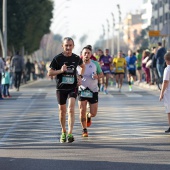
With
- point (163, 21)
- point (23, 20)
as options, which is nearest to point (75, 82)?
point (23, 20)

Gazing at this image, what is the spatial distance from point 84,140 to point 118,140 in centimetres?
60

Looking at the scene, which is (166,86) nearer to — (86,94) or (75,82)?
(86,94)

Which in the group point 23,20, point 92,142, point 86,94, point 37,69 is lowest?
point 37,69

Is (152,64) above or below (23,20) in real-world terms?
below

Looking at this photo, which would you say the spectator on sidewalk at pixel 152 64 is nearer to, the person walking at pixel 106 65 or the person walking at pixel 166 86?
the person walking at pixel 106 65

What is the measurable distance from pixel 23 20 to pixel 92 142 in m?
49.2

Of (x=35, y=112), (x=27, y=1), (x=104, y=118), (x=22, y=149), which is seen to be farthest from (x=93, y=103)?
(x=27, y=1)

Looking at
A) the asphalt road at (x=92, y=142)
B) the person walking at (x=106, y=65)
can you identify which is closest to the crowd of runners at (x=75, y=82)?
the asphalt road at (x=92, y=142)

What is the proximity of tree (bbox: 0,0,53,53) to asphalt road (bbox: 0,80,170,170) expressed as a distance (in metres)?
39.1

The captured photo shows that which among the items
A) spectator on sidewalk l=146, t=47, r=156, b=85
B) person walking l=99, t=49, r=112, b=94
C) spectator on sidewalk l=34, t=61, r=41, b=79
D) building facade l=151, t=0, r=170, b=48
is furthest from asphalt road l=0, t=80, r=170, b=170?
spectator on sidewalk l=34, t=61, r=41, b=79

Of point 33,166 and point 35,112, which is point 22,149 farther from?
point 35,112

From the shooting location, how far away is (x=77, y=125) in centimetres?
1891

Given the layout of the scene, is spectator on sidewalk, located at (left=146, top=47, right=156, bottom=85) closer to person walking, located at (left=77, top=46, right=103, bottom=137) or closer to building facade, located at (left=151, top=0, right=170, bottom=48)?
building facade, located at (left=151, top=0, right=170, bottom=48)

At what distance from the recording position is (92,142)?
14.9 meters
